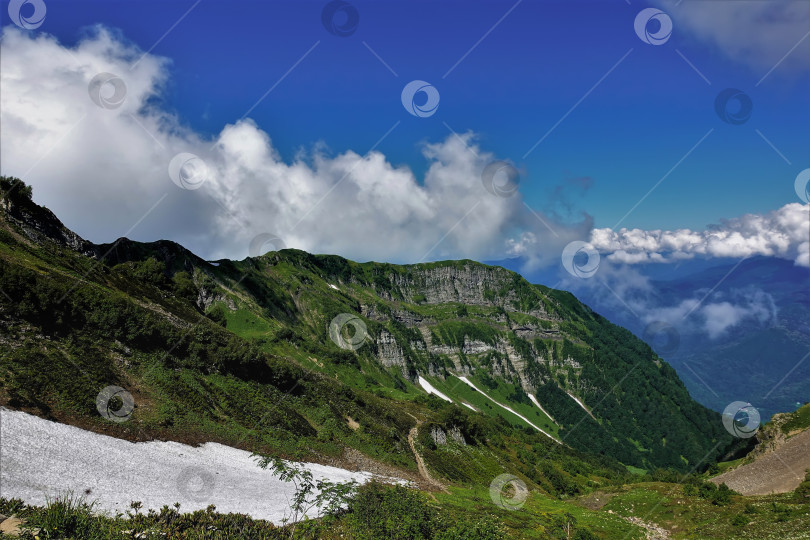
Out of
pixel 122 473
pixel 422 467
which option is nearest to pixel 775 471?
pixel 422 467

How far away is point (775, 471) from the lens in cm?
7300

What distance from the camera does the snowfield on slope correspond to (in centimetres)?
2611

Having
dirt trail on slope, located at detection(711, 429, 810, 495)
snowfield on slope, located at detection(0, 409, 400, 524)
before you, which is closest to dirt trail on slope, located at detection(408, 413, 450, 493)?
snowfield on slope, located at detection(0, 409, 400, 524)

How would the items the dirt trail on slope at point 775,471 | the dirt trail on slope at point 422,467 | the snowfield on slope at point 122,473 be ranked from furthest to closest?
the dirt trail on slope at point 775,471 < the dirt trail on slope at point 422,467 < the snowfield on slope at point 122,473

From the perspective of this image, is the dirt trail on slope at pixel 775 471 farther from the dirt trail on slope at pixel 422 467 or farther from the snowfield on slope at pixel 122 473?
the snowfield on slope at pixel 122 473

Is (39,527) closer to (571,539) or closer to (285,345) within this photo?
(571,539)

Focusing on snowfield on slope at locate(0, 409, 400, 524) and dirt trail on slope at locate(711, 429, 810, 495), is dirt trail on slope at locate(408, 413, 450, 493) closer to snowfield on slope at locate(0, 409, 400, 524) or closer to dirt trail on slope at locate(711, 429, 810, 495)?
snowfield on slope at locate(0, 409, 400, 524)

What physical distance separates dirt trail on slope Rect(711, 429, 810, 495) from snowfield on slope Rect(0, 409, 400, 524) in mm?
79591

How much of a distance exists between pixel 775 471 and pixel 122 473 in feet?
323

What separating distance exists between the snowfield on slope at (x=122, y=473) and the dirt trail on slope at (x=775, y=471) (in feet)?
261

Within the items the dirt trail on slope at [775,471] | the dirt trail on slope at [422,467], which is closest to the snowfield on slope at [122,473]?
the dirt trail on slope at [422,467]

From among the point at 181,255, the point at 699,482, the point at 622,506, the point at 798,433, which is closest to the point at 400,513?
the point at 622,506

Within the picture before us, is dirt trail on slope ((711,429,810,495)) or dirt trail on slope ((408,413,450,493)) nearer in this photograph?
dirt trail on slope ((408,413,450,493))

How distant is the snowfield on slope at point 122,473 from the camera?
26109 millimetres
